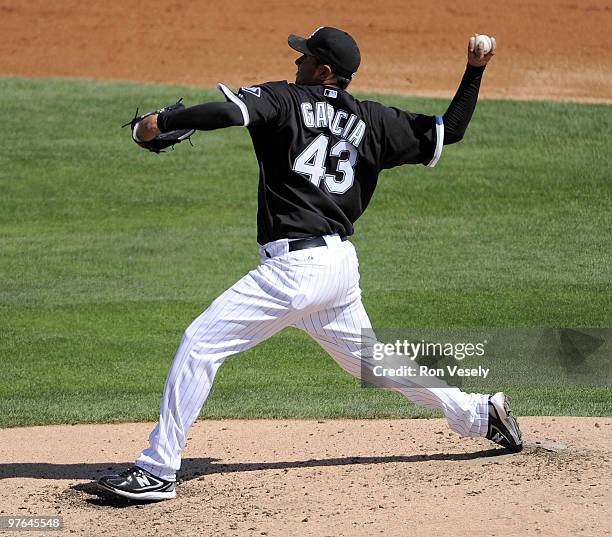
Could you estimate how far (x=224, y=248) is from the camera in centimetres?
1046

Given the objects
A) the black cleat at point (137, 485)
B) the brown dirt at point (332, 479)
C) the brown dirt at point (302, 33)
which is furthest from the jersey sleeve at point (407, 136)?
the brown dirt at point (302, 33)

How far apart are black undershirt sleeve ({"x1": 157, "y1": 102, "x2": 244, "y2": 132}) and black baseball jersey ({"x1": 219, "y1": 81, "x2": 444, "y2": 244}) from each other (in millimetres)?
174

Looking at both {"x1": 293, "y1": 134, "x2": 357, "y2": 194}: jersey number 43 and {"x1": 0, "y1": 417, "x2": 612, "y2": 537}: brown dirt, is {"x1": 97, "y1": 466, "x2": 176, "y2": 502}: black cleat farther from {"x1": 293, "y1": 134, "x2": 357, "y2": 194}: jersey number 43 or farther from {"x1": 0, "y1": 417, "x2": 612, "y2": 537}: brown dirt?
{"x1": 293, "y1": 134, "x2": 357, "y2": 194}: jersey number 43

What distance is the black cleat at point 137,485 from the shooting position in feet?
15.9

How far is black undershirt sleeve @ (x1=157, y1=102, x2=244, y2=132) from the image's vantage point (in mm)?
4539

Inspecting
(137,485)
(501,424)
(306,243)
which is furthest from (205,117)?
(501,424)

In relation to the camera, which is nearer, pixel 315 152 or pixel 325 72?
pixel 315 152

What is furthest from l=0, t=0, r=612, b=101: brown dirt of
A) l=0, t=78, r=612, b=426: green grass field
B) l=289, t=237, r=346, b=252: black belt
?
l=289, t=237, r=346, b=252: black belt

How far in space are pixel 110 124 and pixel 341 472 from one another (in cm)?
940

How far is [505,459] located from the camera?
5312 millimetres

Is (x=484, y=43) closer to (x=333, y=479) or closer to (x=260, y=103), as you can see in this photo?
(x=260, y=103)

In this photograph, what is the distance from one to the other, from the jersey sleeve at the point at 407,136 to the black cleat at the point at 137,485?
1696 mm

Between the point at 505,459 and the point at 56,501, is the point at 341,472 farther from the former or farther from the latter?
the point at 56,501

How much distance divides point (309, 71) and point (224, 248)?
5468 mm
